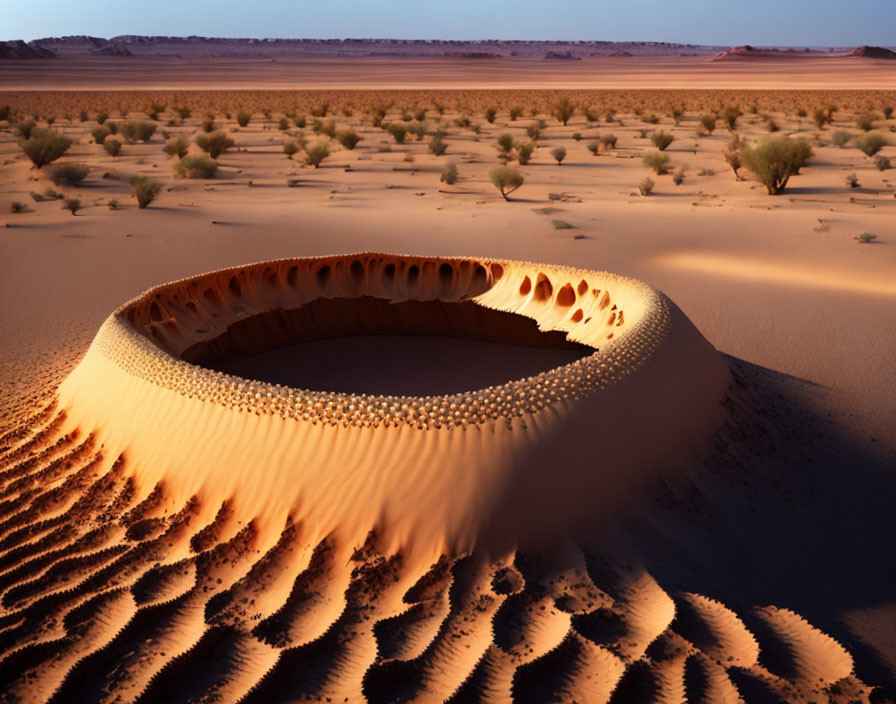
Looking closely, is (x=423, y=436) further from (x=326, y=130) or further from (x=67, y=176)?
(x=326, y=130)

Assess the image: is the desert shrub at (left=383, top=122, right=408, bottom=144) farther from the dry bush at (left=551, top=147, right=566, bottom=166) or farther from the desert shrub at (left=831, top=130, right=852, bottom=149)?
the desert shrub at (left=831, top=130, right=852, bottom=149)

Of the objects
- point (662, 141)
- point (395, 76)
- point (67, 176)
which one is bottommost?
point (662, 141)

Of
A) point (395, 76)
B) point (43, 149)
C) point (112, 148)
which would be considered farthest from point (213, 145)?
point (395, 76)

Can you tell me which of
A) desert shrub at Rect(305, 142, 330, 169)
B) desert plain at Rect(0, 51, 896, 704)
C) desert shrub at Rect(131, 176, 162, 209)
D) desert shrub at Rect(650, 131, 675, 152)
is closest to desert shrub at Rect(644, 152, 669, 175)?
desert shrub at Rect(650, 131, 675, 152)

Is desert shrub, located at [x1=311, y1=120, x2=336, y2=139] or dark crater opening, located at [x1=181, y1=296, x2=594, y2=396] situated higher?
desert shrub, located at [x1=311, y1=120, x2=336, y2=139]

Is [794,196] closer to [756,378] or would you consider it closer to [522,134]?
[756,378]

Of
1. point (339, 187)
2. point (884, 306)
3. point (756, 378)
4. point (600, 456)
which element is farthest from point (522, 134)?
point (600, 456)
